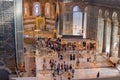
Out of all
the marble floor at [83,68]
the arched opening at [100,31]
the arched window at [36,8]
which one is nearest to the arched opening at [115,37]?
the marble floor at [83,68]

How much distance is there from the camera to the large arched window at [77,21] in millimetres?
40625

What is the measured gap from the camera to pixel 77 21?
1614 inches

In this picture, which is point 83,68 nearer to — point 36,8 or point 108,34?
point 108,34

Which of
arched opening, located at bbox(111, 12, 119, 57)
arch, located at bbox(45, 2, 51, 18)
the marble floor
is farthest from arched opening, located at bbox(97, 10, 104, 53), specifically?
arch, located at bbox(45, 2, 51, 18)

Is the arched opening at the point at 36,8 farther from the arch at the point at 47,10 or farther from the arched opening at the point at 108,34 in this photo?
the arched opening at the point at 108,34

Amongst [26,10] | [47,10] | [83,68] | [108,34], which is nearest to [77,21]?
[47,10]

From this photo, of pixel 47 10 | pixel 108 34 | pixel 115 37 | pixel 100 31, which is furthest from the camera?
pixel 47 10

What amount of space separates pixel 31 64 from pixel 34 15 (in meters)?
19.4

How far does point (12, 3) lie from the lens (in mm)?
21484

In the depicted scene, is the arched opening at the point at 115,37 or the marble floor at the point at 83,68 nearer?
the marble floor at the point at 83,68

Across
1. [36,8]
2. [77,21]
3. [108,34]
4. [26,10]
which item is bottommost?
[108,34]

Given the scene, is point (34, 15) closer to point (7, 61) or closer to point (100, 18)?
point (100, 18)

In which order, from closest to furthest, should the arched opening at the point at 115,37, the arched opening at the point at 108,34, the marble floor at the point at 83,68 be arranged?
the marble floor at the point at 83,68, the arched opening at the point at 115,37, the arched opening at the point at 108,34

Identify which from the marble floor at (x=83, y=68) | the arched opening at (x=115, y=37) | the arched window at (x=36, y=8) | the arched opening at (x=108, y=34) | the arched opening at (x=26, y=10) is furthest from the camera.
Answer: the arched window at (x=36, y=8)
